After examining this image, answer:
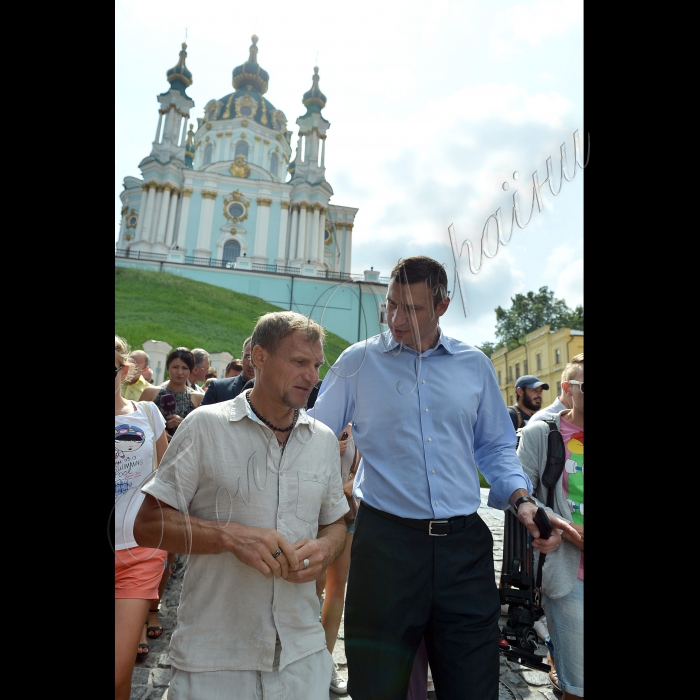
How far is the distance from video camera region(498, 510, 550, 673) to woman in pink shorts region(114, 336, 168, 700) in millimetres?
1556

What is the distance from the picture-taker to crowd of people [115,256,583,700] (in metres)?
1.58

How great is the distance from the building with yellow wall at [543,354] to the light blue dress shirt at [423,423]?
389 mm

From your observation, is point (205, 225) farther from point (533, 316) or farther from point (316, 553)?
point (316, 553)

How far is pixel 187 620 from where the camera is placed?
1611mm

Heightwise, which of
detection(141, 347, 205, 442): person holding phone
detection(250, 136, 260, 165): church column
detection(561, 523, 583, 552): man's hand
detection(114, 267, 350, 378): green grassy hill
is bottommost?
detection(561, 523, 583, 552): man's hand

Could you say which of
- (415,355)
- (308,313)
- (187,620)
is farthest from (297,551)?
(415,355)

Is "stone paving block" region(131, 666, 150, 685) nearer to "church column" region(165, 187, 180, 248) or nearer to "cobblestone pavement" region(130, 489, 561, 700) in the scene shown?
"cobblestone pavement" region(130, 489, 561, 700)

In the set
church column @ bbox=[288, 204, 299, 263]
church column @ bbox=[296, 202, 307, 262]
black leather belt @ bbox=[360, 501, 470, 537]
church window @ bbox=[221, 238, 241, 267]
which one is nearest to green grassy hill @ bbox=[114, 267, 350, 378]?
black leather belt @ bbox=[360, 501, 470, 537]

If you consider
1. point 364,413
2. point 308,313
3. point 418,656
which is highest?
point 308,313

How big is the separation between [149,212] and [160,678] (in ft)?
127

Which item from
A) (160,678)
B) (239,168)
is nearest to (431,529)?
(160,678)

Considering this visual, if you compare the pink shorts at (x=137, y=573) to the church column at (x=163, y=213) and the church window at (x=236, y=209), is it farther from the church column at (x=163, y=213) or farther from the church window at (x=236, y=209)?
the church window at (x=236, y=209)
